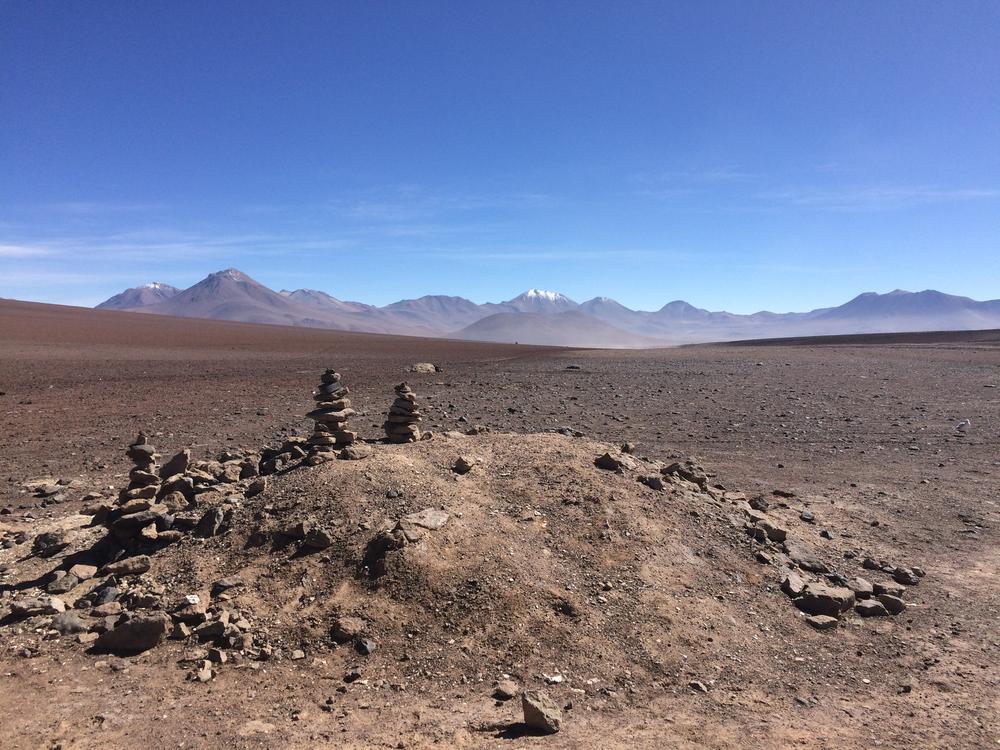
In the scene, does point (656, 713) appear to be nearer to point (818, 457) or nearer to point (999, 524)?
point (999, 524)

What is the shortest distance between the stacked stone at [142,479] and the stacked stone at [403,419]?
253cm

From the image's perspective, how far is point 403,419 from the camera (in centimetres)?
834

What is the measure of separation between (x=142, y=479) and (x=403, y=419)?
2.84 m

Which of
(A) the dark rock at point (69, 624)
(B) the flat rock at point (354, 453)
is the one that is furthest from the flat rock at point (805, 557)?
(A) the dark rock at point (69, 624)

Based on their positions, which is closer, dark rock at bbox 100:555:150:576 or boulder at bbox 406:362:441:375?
dark rock at bbox 100:555:150:576

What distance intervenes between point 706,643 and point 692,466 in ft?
13.1

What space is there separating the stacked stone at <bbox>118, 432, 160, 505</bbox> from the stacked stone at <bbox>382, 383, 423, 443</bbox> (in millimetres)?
2530

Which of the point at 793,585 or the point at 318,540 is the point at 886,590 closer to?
the point at 793,585

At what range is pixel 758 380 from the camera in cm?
2317

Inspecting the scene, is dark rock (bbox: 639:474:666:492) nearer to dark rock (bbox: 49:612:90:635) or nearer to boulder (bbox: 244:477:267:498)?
boulder (bbox: 244:477:267:498)

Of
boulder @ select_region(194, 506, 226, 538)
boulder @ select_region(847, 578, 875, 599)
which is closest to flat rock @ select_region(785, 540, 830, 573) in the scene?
boulder @ select_region(847, 578, 875, 599)

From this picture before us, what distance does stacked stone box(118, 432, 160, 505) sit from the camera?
722cm

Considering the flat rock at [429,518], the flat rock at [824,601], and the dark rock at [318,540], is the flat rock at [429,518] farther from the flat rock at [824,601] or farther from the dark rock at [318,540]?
the flat rock at [824,601]

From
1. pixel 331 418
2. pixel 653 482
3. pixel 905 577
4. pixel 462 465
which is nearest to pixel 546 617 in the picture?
pixel 462 465
